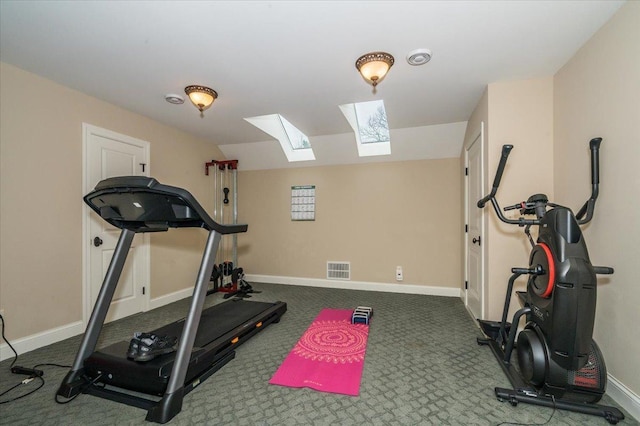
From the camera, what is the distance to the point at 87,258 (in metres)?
2.85

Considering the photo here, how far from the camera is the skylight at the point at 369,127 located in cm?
383

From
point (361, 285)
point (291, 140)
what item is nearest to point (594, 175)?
point (361, 285)

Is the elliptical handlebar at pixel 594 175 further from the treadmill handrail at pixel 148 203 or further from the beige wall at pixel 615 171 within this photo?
the treadmill handrail at pixel 148 203

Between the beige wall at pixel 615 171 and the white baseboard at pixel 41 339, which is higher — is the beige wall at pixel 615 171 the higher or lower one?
the higher one

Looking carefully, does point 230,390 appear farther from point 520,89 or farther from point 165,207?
point 520,89

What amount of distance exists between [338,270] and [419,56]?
3312 millimetres

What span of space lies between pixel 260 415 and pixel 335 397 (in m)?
0.48

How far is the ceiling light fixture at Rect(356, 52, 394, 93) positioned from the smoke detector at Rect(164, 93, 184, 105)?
6.39 feet

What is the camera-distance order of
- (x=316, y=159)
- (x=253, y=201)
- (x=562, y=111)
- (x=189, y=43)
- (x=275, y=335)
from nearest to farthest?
(x=189, y=43) < (x=562, y=111) < (x=275, y=335) < (x=316, y=159) < (x=253, y=201)

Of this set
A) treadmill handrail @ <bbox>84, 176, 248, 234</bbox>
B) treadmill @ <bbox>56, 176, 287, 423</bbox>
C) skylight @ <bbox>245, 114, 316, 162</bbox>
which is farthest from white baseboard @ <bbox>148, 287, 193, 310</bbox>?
skylight @ <bbox>245, 114, 316, 162</bbox>

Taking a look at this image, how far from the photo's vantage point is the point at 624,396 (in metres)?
1.67

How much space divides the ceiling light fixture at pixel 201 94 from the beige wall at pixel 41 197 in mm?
1160

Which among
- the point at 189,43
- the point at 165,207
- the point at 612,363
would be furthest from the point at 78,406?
the point at 612,363

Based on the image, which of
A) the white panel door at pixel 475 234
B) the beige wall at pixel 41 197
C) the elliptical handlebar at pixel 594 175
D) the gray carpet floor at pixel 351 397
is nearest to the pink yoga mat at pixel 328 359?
the gray carpet floor at pixel 351 397
